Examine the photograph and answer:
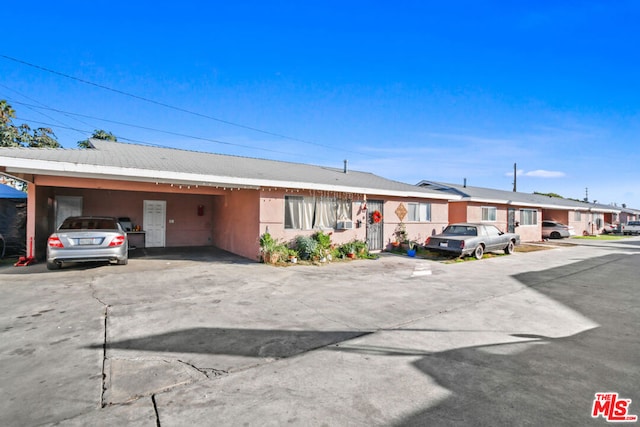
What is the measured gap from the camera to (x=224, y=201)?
13992mm

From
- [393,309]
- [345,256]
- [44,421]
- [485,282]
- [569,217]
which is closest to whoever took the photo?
[44,421]

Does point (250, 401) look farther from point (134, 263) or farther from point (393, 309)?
point (134, 263)

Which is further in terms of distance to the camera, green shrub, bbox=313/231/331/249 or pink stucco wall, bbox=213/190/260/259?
green shrub, bbox=313/231/331/249

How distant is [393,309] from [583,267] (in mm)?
10251

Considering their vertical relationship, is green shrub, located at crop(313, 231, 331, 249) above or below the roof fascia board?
below

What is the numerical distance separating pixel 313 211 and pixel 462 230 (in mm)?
6843

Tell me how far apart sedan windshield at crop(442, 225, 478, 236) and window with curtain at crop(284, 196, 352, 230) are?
4.81 meters

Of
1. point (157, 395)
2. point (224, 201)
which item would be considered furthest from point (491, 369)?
point (224, 201)

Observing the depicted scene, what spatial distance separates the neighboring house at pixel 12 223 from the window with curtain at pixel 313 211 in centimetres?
950

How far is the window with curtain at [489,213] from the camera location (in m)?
20.2

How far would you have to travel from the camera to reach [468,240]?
12.9 metres

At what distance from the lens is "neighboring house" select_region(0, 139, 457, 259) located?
28.9 feet

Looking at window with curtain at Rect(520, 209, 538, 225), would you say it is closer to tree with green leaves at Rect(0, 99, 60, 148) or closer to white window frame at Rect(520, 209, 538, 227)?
white window frame at Rect(520, 209, 538, 227)

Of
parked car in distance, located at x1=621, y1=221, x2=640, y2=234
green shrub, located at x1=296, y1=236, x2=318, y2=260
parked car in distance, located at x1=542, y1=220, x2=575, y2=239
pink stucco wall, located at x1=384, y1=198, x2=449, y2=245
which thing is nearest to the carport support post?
green shrub, located at x1=296, y1=236, x2=318, y2=260
